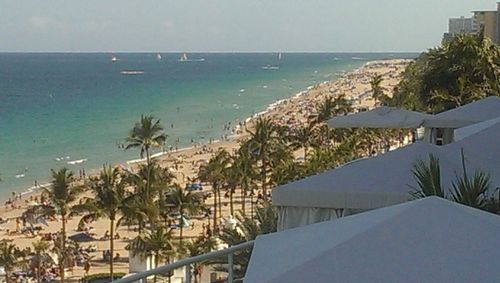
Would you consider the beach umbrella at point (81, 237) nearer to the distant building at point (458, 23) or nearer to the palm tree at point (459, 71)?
the palm tree at point (459, 71)

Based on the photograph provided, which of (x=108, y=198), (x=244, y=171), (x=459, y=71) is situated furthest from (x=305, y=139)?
(x=459, y=71)

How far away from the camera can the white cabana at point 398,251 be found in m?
2.70

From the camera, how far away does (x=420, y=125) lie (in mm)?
13195

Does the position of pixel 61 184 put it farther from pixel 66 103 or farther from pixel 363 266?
pixel 66 103

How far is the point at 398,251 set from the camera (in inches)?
112

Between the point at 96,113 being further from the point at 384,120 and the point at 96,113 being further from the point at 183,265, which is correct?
the point at 183,265

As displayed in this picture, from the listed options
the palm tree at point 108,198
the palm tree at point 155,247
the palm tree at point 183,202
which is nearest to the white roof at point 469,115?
the palm tree at point 155,247

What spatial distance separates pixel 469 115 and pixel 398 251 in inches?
390

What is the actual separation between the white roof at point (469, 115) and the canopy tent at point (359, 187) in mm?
5402

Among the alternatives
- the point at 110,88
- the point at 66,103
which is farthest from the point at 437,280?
the point at 110,88

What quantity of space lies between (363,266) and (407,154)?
403 cm

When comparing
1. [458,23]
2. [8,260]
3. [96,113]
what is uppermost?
[458,23]

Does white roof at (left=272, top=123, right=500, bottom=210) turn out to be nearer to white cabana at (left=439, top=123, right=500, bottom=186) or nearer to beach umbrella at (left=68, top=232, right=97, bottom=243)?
white cabana at (left=439, top=123, right=500, bottom=186)

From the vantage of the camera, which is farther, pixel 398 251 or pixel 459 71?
pixel 459 71
